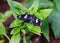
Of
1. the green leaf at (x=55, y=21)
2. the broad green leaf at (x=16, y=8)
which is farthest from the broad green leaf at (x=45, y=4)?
the broad green leaf at (x=16, y=8)

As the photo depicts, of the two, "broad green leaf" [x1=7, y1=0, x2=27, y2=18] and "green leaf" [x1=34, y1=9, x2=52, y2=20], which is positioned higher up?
"broad green leaf" [x1=7, y1=0, x2=27, y2=18]

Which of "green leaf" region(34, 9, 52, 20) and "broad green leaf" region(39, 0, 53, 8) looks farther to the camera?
"broad green leaf" region(39, 0, 53, 8)

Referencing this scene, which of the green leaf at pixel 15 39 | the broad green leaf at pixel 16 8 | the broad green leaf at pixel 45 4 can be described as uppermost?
the broad green leaf at pixel 16 8

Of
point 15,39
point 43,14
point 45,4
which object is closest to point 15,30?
point 15,39

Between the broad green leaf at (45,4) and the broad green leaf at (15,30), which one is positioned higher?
the broad green leaf at (45,4)

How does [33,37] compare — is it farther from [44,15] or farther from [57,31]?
[44,15]

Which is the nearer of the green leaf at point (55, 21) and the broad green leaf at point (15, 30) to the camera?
the broad green leaf at point (15, 30)

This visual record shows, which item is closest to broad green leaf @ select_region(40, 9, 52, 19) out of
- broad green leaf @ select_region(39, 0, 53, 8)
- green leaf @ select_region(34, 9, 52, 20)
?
green leaf @ select_region(34, 9, 52, 20)

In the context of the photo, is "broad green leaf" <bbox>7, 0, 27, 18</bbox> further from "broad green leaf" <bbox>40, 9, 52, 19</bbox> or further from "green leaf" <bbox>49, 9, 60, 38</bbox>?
"green leaf" <bbox>49, 9, 60, 38</bbox>

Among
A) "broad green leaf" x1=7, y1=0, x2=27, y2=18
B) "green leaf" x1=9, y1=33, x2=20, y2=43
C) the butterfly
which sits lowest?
"green leaf" x1=9, y1=33, x2=20, y2=43

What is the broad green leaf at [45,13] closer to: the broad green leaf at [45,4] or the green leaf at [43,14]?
the green leaf at [43,14]

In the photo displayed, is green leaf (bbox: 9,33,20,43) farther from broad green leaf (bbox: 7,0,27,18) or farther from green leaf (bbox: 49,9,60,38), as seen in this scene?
green leaf (bbox: 49,9,60,38)

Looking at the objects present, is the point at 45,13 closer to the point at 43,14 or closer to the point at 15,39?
the point at 43,14
